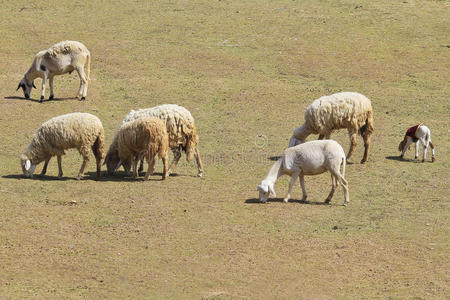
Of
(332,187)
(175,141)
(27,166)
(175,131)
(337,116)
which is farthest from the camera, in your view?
(337,116)

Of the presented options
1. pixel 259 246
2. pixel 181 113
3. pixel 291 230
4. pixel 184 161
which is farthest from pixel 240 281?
pixel 184 161

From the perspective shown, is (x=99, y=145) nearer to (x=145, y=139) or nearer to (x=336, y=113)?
(x=145, y=139)

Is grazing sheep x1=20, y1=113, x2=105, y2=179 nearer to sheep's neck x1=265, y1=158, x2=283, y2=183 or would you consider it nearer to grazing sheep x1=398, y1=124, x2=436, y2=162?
sheep's neck x1=265, y1=158, x2=283, y2=183

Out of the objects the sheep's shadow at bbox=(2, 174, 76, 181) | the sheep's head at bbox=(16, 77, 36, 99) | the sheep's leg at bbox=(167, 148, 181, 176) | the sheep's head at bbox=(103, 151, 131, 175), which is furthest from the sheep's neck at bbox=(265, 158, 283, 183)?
the sheep's head at bbox=(16, 77, 36, 99)

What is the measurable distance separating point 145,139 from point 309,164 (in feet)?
11.9

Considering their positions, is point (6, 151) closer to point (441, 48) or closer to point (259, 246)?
point (259, 246)

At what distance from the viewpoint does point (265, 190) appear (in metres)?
14.2

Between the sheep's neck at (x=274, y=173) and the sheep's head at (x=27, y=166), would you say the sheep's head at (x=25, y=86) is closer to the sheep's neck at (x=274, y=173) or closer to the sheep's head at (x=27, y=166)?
the sheep's head at (x=27, y=166)

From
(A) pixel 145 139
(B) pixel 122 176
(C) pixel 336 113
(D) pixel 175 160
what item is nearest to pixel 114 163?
(B) pixel 122 176

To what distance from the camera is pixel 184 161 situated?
59.0ft

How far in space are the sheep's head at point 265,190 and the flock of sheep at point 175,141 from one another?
0.8 inches

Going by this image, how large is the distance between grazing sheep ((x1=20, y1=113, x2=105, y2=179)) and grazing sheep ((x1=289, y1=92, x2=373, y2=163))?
4950 mm

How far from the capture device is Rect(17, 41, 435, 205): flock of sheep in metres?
14.4

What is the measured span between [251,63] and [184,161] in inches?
379
